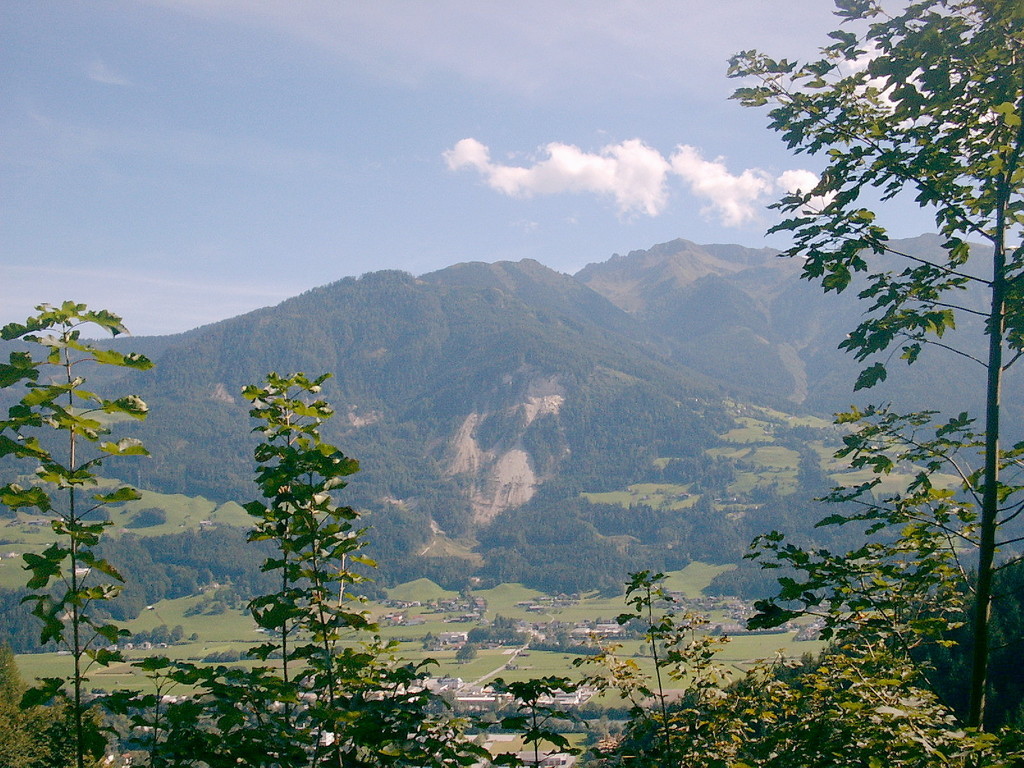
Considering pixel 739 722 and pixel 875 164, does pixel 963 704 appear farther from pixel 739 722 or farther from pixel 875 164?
pixel 875 164

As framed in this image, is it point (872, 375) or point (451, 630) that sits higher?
point (872, 375)

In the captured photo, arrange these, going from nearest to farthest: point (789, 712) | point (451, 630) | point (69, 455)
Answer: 1. point (69, 455)
2. point (789, 712)
3. point (451, 630)

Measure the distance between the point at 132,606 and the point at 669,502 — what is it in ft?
422

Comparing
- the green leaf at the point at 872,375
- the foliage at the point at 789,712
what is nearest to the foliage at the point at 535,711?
the foliage at the point at 789,712

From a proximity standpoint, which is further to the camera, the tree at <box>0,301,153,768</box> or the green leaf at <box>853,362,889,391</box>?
the green leaf at <box>853,362,889,391</box>

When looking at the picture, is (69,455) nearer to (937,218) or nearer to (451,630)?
(937,218)

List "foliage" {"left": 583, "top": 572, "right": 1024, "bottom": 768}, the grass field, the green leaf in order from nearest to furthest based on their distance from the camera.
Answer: "foliage" {"left": 583, "top": 572, "right": 1024, "bottom": 768} → the green leaf → the grass field

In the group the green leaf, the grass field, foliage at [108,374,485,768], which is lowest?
the grass field

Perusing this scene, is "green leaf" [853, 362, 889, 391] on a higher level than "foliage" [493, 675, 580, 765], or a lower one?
higher

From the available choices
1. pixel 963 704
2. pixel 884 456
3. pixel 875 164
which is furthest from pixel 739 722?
pixel 963 704

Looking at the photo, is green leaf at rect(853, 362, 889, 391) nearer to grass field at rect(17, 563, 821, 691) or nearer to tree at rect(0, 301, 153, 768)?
tree at rect(0, 301, 153, 768)

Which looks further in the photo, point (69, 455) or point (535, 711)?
point (535, 711)

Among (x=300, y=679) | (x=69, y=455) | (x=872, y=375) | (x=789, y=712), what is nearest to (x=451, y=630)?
(x=789, y=712)

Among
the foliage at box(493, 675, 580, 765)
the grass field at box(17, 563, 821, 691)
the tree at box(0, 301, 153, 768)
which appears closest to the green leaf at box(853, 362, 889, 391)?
the foliage at box(493, 675, 580, 765)
